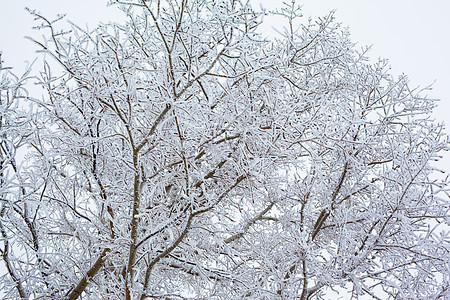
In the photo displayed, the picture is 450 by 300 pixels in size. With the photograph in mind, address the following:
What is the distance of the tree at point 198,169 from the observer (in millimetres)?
2928

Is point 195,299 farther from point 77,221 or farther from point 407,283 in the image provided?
point 407,283

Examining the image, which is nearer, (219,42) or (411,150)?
(219,42)

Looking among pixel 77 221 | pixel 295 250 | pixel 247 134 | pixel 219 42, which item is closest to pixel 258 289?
pixel 295 250

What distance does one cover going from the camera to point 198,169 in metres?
3.29

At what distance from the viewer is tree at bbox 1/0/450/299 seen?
2.93 meters

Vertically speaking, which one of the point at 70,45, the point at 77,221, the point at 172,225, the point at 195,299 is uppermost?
the point at 70,45

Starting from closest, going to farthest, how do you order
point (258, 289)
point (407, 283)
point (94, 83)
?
point (94, 83)
point (258, 289)
point (407, 283)

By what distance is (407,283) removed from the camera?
367 centimetres

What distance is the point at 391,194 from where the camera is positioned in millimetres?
3697

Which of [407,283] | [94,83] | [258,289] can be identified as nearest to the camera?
[94,83]

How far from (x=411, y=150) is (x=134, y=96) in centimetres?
258

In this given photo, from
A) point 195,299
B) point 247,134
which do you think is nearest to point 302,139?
point 247,134

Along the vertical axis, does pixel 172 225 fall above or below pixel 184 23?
below

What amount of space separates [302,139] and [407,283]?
6.17ft
